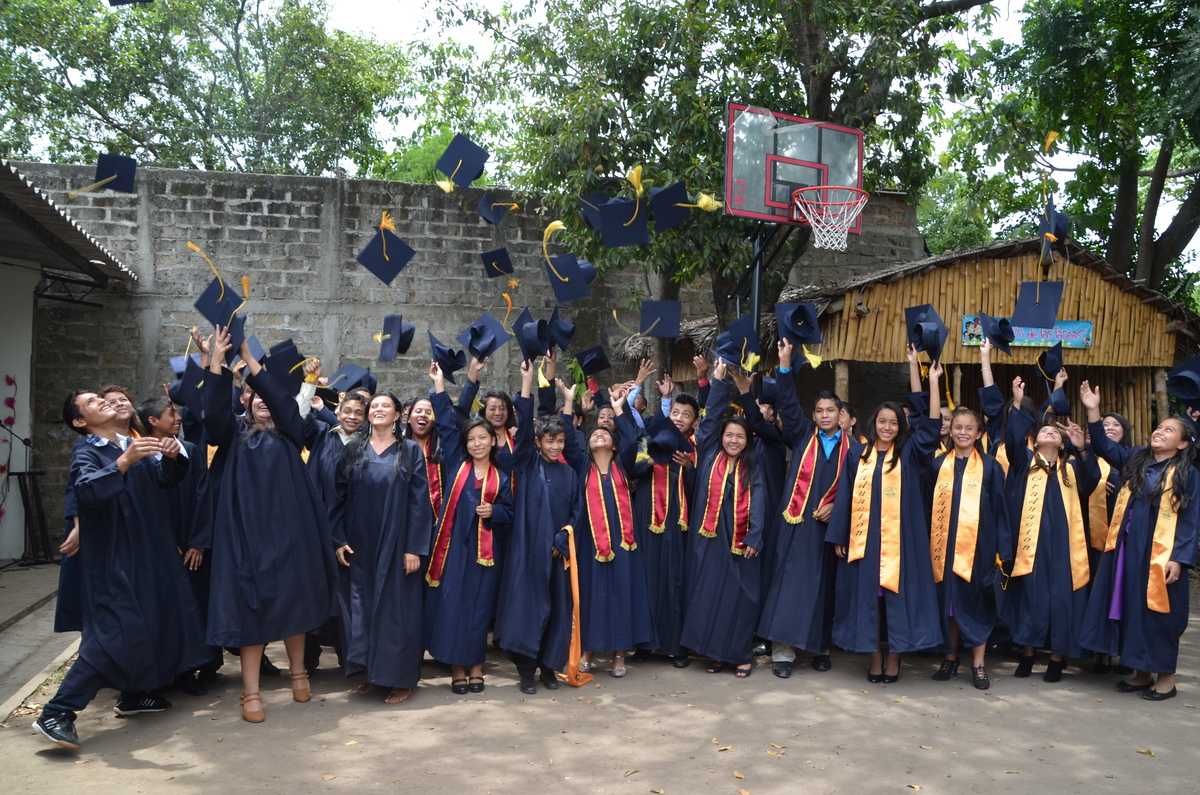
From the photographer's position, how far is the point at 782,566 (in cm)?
605

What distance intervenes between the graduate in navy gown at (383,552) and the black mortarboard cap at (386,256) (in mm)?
1633

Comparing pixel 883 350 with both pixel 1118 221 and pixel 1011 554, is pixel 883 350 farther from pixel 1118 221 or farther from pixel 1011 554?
pixel 1118 221

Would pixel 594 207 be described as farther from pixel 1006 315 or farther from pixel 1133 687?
pixel 1006 315

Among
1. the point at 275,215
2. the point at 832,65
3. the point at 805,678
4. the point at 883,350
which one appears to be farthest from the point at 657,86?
the point at 805,678

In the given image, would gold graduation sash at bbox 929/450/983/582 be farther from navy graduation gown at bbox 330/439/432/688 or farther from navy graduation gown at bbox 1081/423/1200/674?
navy graduation gown at bbox 330/439/432/688

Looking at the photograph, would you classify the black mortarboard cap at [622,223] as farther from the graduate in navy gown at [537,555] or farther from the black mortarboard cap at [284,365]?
the black mortarboard cap at [284,365]

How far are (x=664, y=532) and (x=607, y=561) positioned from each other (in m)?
0.59

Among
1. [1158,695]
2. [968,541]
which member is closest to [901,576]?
[968,541]

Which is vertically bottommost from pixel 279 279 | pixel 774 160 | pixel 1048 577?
pixel 1048 577

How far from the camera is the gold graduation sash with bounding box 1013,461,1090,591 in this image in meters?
5.92

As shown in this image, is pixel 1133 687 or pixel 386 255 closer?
pixel 1133 687

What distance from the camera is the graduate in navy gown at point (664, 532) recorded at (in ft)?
20.4

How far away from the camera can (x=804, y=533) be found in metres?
6.02

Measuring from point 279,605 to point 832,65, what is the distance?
6.87 metres
